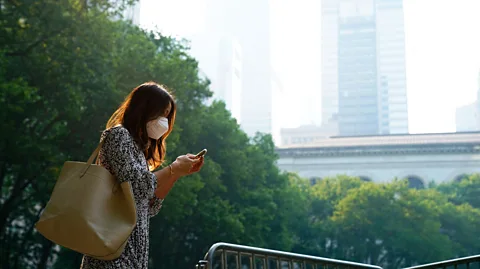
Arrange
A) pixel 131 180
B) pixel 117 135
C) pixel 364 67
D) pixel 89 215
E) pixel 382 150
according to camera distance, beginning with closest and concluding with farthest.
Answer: pixel 89 215 → pixel 131 180 → pixel 117 135 → pixel 382 150 → pixel 364 67

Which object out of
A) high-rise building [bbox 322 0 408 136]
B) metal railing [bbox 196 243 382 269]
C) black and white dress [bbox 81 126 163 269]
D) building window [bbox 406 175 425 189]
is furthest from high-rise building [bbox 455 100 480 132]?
black and white dress [bbox 81 126 163 269]

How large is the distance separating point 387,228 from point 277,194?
829 cm

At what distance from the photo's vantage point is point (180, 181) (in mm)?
18344

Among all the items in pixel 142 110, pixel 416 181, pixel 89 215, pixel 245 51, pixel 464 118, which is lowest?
pixel 416 181

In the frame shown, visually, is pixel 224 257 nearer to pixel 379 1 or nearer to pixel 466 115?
pixel 379 1

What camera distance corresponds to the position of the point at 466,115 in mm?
151250

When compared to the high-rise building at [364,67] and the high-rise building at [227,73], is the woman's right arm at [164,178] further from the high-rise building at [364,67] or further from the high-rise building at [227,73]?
the high-rise building at [364,67]

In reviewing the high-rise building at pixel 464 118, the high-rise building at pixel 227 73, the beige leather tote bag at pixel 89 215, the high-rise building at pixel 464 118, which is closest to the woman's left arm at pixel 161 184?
the beige leather tote bag at pixel 89 215

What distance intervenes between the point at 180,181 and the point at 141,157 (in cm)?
1535

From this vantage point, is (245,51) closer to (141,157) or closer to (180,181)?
(180,181)

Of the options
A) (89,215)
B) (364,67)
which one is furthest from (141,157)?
(364,67)

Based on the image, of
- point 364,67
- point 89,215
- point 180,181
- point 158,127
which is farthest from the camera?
point 364,67

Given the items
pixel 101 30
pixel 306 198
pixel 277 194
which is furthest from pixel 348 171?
pixel 101 30

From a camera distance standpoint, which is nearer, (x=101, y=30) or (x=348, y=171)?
(x=101, y=30)
